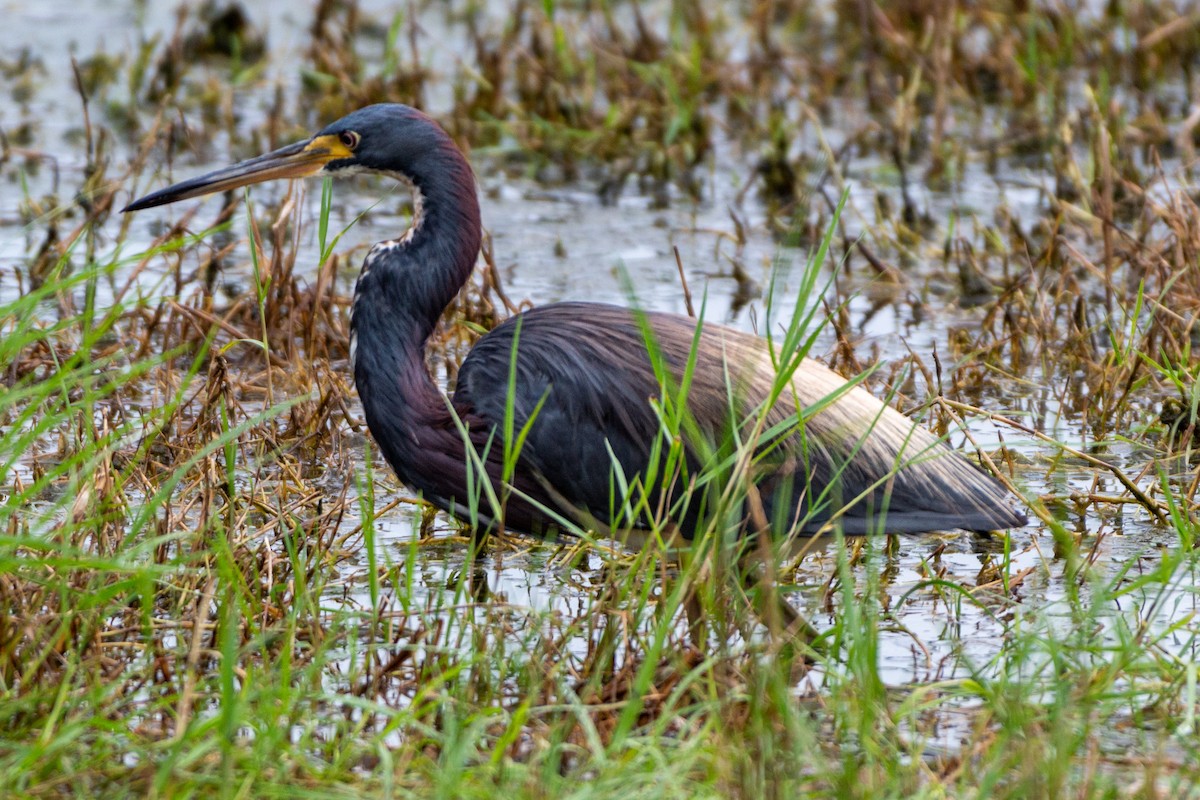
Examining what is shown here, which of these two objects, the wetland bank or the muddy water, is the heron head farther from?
the muddy water

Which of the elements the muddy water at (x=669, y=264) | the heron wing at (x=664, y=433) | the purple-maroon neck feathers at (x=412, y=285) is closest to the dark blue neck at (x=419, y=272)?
the purple-maroon neck feathers at (x=412, y=285)

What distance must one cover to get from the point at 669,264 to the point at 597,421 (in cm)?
284

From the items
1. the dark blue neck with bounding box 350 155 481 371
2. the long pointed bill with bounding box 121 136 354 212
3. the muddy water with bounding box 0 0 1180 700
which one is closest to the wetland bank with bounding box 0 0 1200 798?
the muddy water with bounding box 0 0 1180 700

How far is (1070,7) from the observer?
9289mm

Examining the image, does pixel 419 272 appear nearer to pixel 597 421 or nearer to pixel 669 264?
pixel 597 421

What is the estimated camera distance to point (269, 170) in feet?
15.4

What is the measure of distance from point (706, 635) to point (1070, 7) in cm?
665

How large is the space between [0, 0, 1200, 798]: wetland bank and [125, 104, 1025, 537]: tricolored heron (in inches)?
5.9

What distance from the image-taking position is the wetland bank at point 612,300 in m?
3.11

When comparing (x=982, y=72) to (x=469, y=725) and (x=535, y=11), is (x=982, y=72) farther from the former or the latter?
(x=469, y=725)

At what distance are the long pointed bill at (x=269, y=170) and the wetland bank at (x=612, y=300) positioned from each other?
141 mm

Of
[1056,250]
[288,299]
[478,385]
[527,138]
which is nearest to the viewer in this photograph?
[478,385]

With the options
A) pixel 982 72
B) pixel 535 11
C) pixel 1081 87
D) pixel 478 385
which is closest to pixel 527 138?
pixel 535 11

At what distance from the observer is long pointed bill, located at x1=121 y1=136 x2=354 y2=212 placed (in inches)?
182
